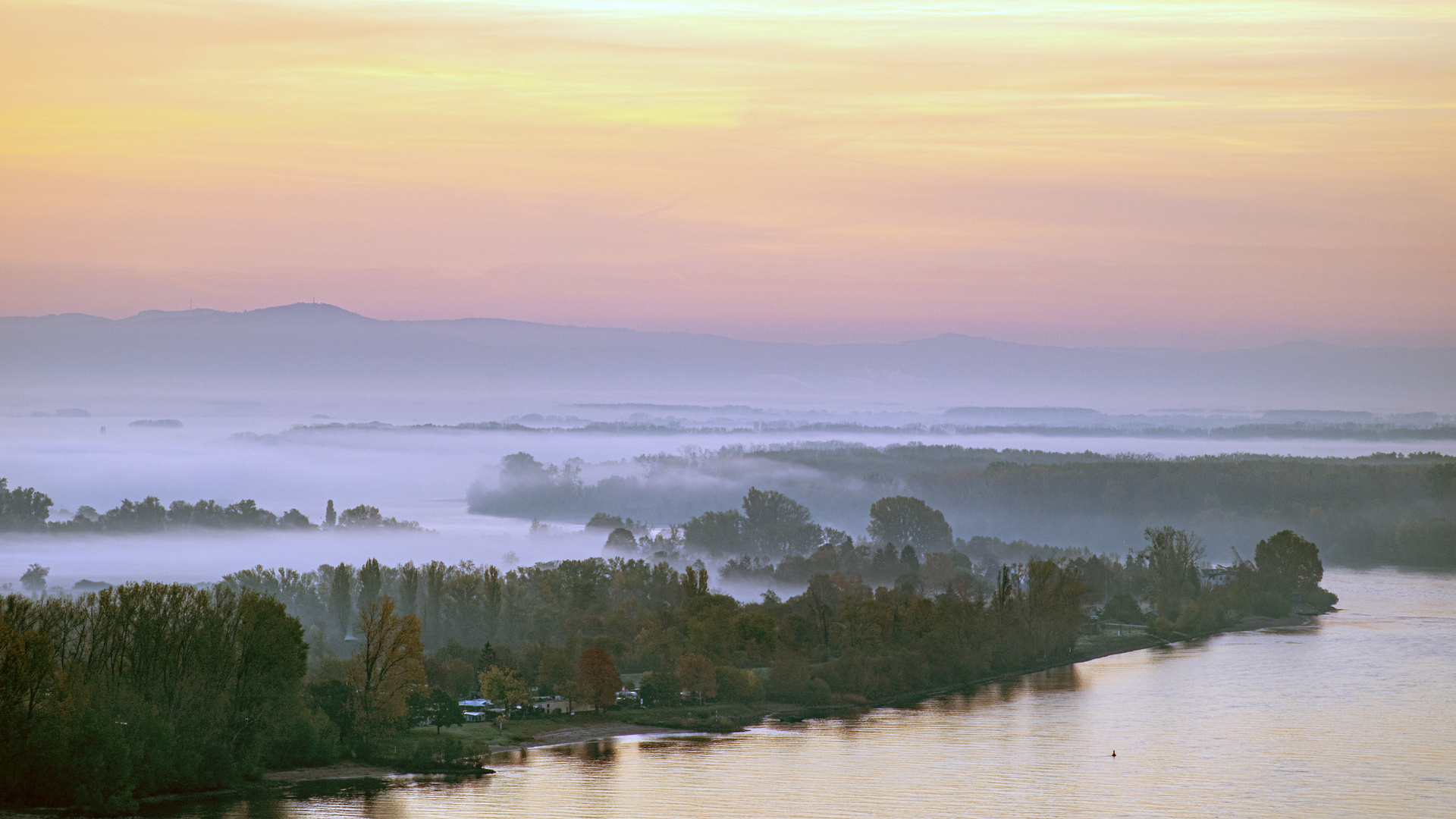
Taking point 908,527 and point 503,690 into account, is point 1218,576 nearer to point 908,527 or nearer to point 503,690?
point 908,527

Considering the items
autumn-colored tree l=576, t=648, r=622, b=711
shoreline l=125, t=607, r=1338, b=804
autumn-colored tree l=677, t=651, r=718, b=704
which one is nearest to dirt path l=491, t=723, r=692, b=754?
shoreline l=125, t=607, r=1338, b=804

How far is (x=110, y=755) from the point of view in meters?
32.0

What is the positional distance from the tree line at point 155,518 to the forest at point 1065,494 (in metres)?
25.7

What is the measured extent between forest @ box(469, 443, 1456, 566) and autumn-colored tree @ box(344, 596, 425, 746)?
61524mm

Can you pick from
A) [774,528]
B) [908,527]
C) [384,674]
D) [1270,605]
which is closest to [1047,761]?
[384,674]

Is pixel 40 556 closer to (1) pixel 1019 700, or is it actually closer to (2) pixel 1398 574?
(1) pixel 1019 700

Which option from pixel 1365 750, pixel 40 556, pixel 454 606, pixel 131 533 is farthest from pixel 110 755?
pixel 131 533

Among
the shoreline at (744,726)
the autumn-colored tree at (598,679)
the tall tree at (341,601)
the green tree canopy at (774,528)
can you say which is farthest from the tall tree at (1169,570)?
the tall tree at (341,601)

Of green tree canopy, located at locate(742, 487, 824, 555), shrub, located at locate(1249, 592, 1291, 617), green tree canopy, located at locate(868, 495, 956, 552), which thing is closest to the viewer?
shrub, located at locate(1249, 592, 1291, 617)

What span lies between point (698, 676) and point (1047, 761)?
1316 centimetres

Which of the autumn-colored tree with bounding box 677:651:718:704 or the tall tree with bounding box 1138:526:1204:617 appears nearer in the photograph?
the autumn-colored tree with bounding box 677:651:718:704

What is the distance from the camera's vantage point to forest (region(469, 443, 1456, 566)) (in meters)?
116

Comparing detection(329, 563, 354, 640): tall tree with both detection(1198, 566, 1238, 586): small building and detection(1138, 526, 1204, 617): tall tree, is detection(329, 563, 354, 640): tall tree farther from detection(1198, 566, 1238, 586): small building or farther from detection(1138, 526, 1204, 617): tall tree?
detection(1198, 566, 1238, 586): small building

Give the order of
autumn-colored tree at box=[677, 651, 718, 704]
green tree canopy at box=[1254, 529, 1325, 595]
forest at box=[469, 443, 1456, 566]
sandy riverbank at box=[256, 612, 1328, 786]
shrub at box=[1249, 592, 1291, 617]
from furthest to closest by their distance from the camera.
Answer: forest at box=[469, 443, 1456, 566], green tree canopy at box=[1254, 529, 1325, 595], shrub at box=[1249, 592, 1291, 617], autumn-colored tree at box=[677, 651, 718, 704], sandy riverbank at box=[256, 612, 1328, 786]
